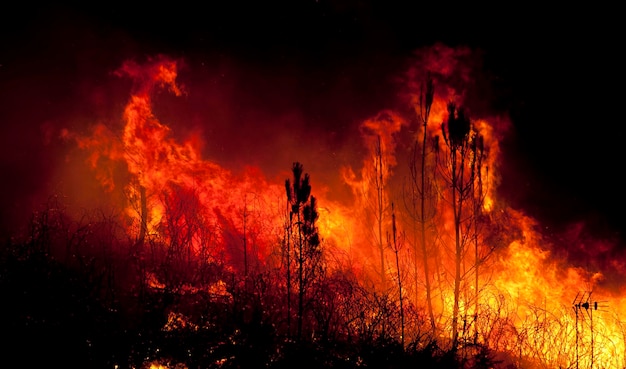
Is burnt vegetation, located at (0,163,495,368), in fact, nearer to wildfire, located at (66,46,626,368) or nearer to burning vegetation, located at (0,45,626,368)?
burning vegetation, located at (0,45,626,368)

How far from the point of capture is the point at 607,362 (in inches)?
638

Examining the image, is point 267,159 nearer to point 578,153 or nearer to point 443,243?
point 443,243

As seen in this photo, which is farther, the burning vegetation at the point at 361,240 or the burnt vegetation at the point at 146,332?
the burning vegetation at the point at 361,240

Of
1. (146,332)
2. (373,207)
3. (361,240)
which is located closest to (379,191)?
(373,207)

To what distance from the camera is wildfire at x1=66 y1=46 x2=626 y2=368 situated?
19125 millimetres

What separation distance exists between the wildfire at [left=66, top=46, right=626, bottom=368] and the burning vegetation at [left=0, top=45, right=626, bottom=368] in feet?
0.22

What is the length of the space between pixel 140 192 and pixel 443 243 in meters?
14.6

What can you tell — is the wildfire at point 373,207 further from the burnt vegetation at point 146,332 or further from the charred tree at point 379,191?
the burnt vegetation at point 146,332

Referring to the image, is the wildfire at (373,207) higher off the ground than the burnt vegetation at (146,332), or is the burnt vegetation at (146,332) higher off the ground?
the wildfire at (373,207)

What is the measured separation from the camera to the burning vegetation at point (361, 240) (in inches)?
592

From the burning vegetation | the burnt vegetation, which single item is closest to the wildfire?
the burning vegetation

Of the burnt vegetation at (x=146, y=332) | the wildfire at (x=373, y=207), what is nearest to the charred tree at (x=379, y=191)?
the wildfire at (x=373, y=207)

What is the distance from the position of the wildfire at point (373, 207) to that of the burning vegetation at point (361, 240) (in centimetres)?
7

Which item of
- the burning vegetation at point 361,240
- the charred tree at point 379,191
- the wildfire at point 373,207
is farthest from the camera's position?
the charred tree at point 379,191
